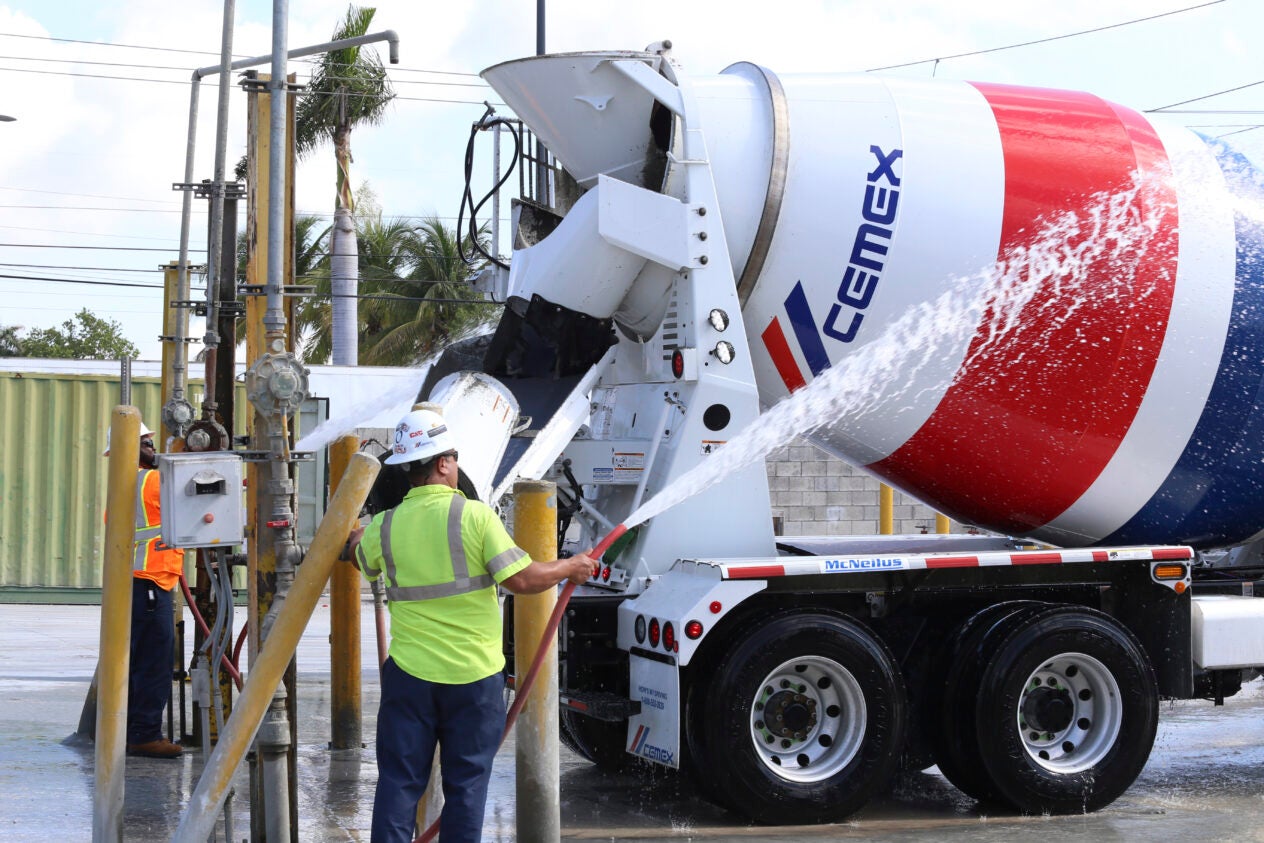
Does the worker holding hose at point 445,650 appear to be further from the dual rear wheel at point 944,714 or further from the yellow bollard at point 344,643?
the yellow bollard at point 344,643

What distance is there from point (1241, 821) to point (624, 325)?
12.6 ft

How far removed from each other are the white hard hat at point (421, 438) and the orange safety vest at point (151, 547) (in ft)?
12.1

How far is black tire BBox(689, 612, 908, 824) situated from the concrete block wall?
10127 millimetres

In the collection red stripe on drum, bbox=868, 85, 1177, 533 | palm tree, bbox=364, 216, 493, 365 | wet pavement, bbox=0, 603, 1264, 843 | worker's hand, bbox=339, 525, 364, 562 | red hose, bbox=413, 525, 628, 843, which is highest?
palm tree, bbox=364, 216, 493, 365

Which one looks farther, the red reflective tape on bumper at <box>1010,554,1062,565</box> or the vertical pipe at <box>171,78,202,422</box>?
the vertical pipe at <box>171,78,202,422</box>

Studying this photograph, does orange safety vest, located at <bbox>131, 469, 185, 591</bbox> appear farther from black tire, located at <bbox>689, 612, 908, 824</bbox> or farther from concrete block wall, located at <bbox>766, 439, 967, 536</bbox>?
concrete block wall, located at <bbox>766, 439, 967, 536</bbox>

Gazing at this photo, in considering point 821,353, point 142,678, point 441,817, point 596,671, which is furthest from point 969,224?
point 142,678

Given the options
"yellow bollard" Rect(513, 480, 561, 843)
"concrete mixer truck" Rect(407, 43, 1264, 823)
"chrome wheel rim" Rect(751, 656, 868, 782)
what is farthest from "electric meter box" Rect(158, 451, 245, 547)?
"chrome wheel rim" Rect(751, 656, 868, 782)

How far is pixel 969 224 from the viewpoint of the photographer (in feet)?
24.9

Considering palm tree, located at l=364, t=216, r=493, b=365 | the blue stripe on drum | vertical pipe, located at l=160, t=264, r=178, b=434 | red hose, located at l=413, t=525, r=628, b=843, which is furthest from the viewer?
palm tree, located at l=364, t=216, r=493, b=365

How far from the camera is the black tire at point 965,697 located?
7.35 metres

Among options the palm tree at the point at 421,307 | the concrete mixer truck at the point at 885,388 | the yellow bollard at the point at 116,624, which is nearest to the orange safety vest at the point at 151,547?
the concrete mixer truck at the point at 885,388

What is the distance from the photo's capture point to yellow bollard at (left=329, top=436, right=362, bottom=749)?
8297mm

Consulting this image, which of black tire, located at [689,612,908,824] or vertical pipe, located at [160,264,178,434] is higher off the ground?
vertical pipe, located at [160,264,178,434]
